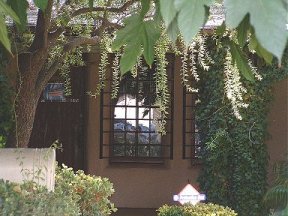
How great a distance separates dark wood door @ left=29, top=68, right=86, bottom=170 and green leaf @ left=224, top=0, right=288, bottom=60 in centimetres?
907

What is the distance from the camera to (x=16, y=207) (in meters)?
4.29

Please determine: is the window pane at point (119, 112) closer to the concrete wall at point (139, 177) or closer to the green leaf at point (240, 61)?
the concrete wall at point (139, 177)

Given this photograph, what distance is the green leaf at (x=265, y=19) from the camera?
A: 1.75 m

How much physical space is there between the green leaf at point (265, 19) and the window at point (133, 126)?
879 cm

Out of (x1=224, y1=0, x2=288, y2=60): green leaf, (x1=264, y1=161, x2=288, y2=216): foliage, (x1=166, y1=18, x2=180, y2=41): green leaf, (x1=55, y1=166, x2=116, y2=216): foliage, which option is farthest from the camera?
(x1=264, y1=161, x2=288, y2=216): foliage

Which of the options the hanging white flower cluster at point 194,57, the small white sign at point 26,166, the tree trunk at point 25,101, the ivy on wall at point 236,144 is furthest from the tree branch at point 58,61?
the ivy on wall at point 236,144

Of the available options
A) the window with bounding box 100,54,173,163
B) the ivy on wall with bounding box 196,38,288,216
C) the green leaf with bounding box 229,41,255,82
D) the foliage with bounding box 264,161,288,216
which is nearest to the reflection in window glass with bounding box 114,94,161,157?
the window with bounding box 100,54,173,163

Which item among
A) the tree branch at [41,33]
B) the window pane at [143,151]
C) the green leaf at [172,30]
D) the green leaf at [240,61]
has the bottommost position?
the window pane at [143,151]

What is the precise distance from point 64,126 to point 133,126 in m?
1.18

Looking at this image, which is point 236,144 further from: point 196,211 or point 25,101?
point 25,101

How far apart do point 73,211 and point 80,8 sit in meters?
2.35

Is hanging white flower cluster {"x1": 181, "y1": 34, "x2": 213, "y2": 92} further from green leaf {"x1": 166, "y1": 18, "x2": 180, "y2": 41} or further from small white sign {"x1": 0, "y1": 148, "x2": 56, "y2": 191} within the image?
green leaf {"x1": 166, "y1": 18, "x2": 180, "y2": 41}

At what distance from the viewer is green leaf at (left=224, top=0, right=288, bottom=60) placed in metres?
1.75

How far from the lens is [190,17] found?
192 cm
